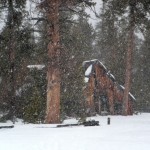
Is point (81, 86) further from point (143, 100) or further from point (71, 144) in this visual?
point (143, 100)

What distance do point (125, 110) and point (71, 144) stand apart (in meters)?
24.7

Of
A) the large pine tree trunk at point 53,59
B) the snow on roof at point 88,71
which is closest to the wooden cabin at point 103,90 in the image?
the snow on roof at point 88,71

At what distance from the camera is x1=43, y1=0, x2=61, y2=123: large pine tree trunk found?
69.6 ft

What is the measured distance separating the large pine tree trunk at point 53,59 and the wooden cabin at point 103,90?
19870mm

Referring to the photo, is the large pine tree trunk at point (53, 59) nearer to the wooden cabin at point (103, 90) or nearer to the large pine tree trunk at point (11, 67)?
the large pine tree trunk at point (11, 67)

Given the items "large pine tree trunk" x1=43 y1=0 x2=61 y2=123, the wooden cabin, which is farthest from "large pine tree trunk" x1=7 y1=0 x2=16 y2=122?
the wooden cabin

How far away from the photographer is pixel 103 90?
142 feet

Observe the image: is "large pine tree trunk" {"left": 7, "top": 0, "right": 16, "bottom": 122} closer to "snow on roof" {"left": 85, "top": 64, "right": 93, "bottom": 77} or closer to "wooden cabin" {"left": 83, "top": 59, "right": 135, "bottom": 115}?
"snow on roof" {"left": 85, "top": 64, "right": 93, "bottom": 77}

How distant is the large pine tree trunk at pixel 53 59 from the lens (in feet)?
69.6

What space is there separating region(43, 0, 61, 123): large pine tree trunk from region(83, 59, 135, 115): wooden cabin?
19870 mm

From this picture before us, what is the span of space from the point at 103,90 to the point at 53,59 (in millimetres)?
22744

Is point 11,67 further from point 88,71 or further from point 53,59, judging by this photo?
point 88,71

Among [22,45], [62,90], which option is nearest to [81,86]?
[62,90]

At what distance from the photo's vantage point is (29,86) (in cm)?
3067
